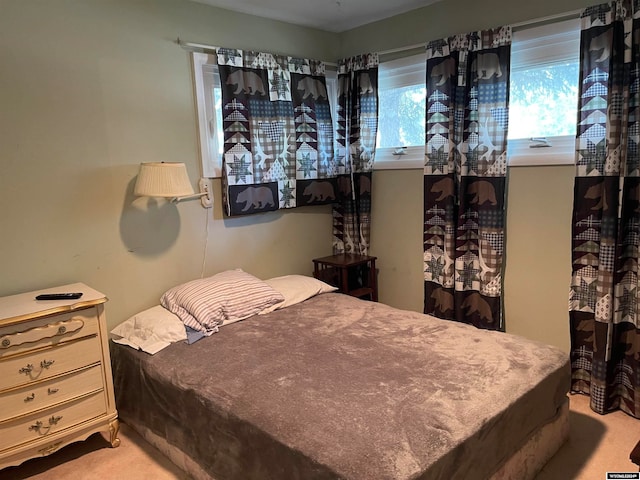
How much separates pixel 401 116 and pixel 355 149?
43 cm

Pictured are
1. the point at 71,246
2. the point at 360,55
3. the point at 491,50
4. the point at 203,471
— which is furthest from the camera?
the point at 360,55

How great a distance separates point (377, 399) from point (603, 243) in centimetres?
159

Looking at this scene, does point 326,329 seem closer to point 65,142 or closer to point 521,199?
point 521,199

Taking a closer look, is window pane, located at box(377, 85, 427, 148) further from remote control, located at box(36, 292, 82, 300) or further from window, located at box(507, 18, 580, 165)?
remote control, located at box(36, 292, 82, 300)

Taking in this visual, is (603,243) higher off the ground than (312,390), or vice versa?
(603,243)

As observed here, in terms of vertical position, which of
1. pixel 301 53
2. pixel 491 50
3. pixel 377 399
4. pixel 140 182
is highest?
pixel 301 53

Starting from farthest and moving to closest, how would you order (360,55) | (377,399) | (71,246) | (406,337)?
(360,55), (71,246), (406,337), (377,399)

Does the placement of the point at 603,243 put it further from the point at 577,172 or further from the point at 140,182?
the point at 140,182

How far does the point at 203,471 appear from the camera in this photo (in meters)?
1.96

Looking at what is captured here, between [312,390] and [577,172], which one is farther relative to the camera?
[577,172]

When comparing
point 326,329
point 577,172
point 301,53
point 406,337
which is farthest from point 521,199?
point 301,53

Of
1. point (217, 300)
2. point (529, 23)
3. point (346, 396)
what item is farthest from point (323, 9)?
point (346, 396)

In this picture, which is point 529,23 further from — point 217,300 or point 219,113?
point 217,300

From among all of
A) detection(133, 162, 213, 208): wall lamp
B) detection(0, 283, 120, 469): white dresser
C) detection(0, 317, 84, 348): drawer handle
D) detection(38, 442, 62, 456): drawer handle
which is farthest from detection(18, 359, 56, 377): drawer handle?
detection(133, 162, 213, 208): wall lamp
